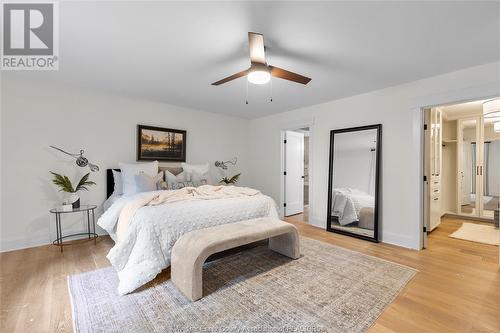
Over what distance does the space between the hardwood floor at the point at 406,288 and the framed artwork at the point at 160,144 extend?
1.62 meters

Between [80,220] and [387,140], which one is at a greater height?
[387,140]

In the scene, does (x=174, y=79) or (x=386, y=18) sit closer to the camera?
(x=386, y=18)

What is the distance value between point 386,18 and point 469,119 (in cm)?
499

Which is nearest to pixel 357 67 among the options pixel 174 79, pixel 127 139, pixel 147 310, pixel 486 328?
pixel 174 79

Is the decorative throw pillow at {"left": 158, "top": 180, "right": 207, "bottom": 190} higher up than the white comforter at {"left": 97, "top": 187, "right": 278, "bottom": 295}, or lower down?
higher up

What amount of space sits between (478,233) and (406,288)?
3023mm

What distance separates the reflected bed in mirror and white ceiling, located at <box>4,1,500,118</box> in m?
0.88

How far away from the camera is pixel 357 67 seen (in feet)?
9.01

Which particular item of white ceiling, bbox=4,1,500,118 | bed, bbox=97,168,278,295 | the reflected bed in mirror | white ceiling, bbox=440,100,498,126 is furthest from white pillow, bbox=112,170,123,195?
white ceiling, bbox=440,100,498,126

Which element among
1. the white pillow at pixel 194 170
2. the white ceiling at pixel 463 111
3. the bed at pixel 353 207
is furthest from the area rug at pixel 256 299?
the white ceiling at pixel 463 111

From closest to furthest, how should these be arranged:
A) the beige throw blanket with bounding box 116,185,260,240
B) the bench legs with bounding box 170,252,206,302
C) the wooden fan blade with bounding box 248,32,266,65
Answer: the wooden fan blade with bounding box 248,32,266,65, the bench legs with bounding box 170,252,206,302, the beige throw blanket with bounding box 116,185,260,240

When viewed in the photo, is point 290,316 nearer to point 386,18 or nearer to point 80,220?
point 386,18

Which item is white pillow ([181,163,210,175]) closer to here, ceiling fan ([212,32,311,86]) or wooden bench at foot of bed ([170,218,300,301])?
wooden bench at foot of bed ([170,218,300,301])

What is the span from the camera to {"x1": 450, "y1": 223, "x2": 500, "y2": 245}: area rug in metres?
3.53
